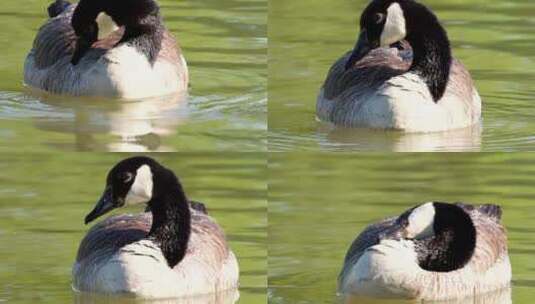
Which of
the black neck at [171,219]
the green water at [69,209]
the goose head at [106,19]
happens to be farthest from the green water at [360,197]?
the goose head at [106,19]

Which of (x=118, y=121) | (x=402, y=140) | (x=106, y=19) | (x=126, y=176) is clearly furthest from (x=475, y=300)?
(x=106, y=19)

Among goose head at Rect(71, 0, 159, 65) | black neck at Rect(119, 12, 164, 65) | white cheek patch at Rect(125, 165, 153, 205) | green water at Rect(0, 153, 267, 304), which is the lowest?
green water at Rect(0, 153, 267, 304)

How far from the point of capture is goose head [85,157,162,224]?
1588 centimetres

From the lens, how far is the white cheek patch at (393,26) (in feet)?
57.1

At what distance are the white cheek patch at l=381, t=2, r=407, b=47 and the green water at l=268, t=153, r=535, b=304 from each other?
130 centimetres

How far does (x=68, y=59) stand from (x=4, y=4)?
414 centimetres

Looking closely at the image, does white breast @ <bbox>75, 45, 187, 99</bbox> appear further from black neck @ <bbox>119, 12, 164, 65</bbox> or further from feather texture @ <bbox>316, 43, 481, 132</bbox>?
feather texture @ <bbox>316, 43, 481, 132</bbox>

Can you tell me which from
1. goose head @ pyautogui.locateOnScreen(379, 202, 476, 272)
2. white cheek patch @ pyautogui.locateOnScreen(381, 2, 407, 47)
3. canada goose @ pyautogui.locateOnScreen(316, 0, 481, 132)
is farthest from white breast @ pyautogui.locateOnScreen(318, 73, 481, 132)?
goose head @ pyautogui.locateOnScreen(379, 202, 476, 272)

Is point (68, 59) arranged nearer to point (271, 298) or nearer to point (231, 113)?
point (231, 113)

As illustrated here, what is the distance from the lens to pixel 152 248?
15.9m

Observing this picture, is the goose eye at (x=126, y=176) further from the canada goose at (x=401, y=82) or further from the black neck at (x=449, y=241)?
the canada goose at (x=401, y=82)

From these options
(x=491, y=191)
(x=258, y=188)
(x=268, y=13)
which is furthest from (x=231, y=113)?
(x=268, y=13)

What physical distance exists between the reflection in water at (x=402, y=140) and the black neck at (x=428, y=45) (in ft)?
1.71

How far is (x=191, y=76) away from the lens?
63.4 ft
